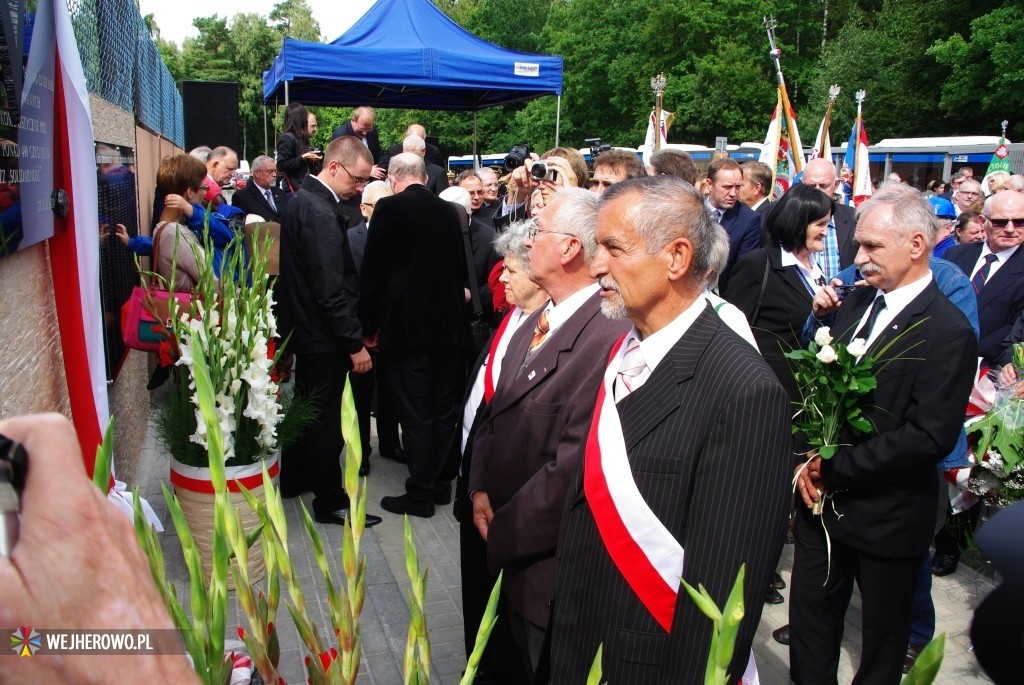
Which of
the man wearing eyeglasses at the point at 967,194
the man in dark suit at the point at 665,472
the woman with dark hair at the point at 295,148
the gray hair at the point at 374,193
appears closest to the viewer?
the man in dark suit at the point at 665,472

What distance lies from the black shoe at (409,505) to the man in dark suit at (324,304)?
36 cm

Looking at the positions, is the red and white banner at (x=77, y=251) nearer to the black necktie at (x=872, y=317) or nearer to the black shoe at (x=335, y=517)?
the black shoe at (x=335, y=517)

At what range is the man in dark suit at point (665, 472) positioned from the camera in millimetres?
1945

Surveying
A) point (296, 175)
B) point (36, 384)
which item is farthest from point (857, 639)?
point (296, 175)

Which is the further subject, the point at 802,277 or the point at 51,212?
the point at 802,277

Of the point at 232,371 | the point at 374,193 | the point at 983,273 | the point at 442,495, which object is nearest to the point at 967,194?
the point at 983,273

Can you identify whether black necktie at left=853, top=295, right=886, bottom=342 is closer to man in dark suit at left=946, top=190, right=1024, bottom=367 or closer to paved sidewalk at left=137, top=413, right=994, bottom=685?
paved sidewalk at left=137, top=413, right=994, bottom=685

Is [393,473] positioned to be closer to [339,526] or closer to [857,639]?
[339,526]

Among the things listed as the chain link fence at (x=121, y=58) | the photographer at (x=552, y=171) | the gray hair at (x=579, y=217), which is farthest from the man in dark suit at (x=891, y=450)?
the chain link fence at (x=121, y=58)

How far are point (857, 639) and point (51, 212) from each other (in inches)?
160

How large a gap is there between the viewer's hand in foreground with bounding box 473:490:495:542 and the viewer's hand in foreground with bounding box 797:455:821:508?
1.23m

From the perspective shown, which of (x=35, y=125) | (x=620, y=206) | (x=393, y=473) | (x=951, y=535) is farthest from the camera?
(x=393, y=473)

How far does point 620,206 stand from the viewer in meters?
2.25

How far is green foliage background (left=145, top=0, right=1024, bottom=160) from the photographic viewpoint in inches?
1275
